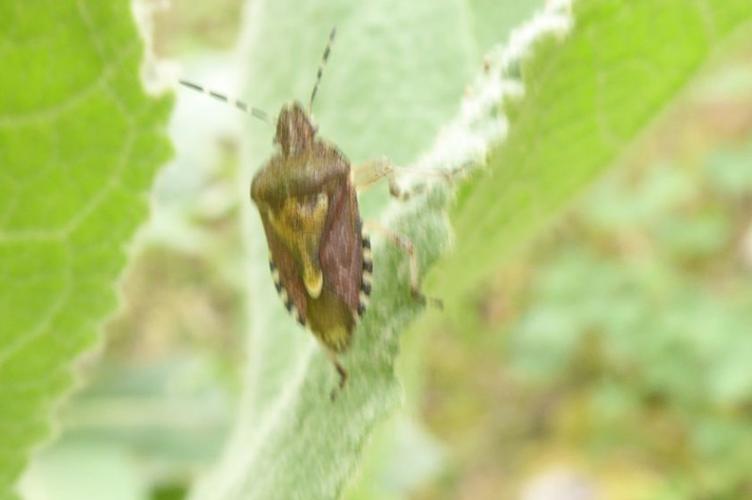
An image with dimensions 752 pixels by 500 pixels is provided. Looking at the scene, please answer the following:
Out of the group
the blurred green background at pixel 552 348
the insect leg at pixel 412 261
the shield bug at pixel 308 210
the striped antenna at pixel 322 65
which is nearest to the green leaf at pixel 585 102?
the insect leg at pixel 412 261

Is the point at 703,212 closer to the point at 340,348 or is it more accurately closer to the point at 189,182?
the point at 189,182

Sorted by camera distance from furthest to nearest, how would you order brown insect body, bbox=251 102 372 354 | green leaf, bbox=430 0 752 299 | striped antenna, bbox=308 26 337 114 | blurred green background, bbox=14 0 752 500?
1. blurred green background, bbox=14 0 752 500
2. brown insect body, bbox=251 102 372 354
3. striped antenna, bbox=308 26 337 114
4. green leaf, bbox=430 0 752 299

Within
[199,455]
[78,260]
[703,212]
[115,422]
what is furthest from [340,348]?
[703,212]

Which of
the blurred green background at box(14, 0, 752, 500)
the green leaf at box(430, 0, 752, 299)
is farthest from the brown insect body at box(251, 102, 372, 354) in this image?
Answer: the blurred green background at box(14, 0, 752, 500)

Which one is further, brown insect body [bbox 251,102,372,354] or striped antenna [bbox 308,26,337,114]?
brown insect body [bbox 251,102,372,354]

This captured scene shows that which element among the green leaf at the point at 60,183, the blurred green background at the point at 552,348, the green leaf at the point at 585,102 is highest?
A: the blurred green background at the point at 552,348

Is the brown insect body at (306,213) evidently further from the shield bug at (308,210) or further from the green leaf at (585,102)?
the green leaf at (585,102)

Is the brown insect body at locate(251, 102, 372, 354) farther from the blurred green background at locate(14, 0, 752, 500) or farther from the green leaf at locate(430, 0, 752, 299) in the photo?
the blurred green background at locate(14, 0, 752, 500)

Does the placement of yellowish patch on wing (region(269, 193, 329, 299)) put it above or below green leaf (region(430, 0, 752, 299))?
above
